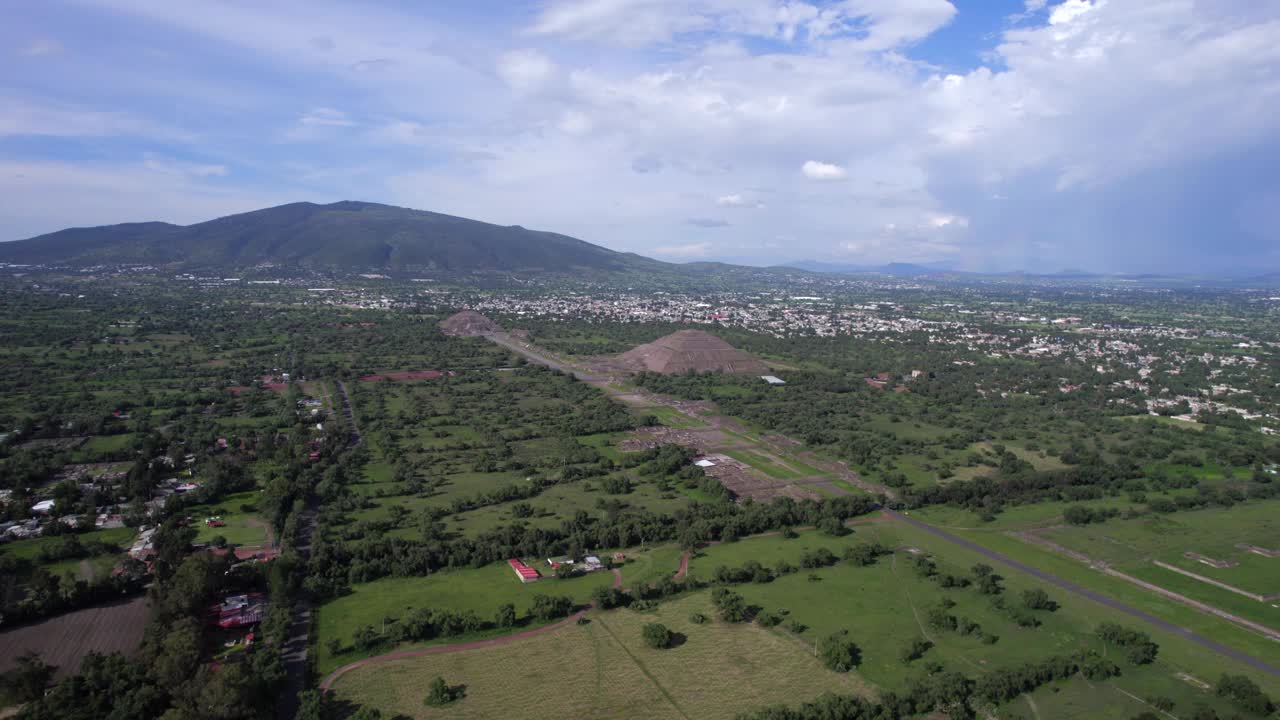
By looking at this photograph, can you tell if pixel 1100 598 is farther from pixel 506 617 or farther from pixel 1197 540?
pixel 506 617

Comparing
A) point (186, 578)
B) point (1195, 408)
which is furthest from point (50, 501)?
point (1195, 408)

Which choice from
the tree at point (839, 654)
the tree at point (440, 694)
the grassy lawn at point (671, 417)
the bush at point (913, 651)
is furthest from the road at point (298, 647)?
the grassy lawn at point (671, 417)

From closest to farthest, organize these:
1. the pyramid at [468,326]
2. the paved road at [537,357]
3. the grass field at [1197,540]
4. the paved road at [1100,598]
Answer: the paved road at [1100,598] < the grass field at [1197,540] < the paved road at [537,357] < the pyramid at [468,326]

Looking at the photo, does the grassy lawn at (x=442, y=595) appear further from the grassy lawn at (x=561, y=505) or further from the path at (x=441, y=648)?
the grassy lawn at (x=561, y=505)

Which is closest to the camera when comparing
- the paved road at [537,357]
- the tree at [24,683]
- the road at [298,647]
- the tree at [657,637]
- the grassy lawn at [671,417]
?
the tree at [24,683]

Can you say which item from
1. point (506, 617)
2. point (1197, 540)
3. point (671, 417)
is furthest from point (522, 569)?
point (1197, 540)

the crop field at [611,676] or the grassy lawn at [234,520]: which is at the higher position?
the grassy lawn at [234,520]
